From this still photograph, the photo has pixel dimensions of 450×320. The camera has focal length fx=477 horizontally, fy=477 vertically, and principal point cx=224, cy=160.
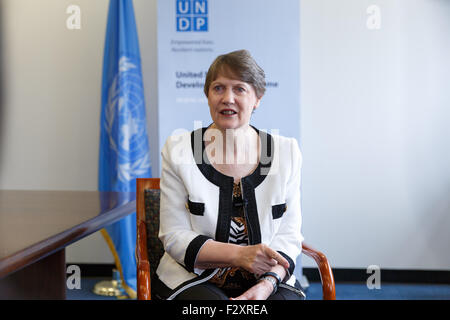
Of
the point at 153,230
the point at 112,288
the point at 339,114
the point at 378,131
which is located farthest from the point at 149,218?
the point at 378,131

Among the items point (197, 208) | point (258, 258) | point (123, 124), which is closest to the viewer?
point (258, 258)

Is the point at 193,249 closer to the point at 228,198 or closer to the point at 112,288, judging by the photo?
the point at 228,198

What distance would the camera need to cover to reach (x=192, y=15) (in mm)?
3531

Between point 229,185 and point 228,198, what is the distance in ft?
0.15

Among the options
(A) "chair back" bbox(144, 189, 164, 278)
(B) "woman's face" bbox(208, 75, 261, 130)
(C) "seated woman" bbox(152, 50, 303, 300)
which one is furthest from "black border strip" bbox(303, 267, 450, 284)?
(B) "woman's face" bbox(208, 75, 261, 130)

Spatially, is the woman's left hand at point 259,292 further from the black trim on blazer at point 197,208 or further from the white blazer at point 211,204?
the black trim on blazer at point 197,208

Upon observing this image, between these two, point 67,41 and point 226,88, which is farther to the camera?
point 67,41

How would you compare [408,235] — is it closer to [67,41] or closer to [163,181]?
[163,181]

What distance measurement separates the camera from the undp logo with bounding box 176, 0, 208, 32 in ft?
11.6

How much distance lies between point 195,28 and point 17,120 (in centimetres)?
209

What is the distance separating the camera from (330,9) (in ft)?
14.0

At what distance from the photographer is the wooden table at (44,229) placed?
139cm
